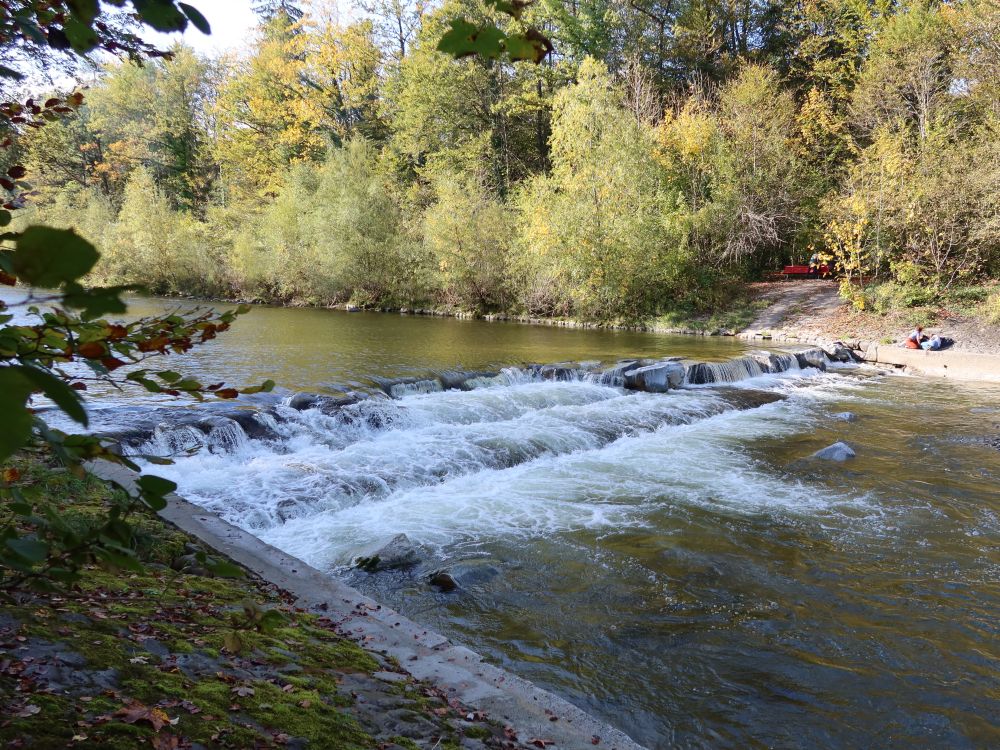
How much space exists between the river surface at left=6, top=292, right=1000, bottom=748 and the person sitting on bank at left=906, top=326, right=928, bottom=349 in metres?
4.23

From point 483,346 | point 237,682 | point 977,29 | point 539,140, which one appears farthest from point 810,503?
point 539,140

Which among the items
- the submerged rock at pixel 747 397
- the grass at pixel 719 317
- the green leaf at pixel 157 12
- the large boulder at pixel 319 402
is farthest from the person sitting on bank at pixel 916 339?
the green leaf at pixel 157 12

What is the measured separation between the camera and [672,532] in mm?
7352

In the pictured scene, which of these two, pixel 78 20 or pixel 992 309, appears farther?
pixel 992 309

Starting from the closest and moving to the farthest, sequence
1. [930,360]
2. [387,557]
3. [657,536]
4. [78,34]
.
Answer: [78,34] → [387,557] → [657,536] → [930,360]

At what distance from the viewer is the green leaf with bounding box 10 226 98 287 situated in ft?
2.12

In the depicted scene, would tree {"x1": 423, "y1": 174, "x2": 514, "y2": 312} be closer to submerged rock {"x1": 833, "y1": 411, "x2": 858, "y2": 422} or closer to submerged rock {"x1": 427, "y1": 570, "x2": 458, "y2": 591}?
submerged rock {"x1": 833, "y1": 411, "x2": 858, "y2": 422}

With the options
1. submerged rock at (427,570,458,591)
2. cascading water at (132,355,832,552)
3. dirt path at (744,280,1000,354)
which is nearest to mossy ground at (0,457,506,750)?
submerged rock at (427,570,458,591)

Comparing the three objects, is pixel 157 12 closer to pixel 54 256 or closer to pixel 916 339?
pixel 54 256

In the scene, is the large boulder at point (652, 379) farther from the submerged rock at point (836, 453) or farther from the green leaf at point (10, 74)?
the green leaf at point (10, 74)

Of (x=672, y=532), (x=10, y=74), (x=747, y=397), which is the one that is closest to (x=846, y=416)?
(x=747, y=397)

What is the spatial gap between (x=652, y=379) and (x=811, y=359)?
7132mm

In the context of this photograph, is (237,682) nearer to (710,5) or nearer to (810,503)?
(810,503)

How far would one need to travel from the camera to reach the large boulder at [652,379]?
49.3 feet
